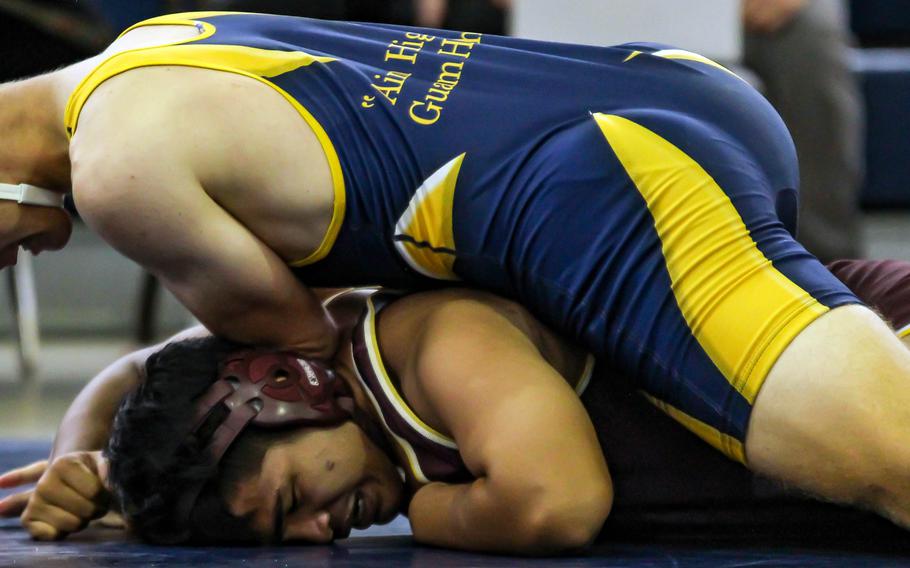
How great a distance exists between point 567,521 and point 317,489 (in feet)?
1.23

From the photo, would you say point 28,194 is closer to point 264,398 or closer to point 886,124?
point 264,398

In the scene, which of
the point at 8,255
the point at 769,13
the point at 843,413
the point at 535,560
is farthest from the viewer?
the point at 769,13

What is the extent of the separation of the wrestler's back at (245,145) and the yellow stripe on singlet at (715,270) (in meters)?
0.43

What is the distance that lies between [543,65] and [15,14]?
112 inches

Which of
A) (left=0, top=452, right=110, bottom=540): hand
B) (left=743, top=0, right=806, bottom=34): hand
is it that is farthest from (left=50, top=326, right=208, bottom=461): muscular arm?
(left=743, top=0, right=806, bottom=34): hand

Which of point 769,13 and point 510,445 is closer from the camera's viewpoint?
point 510,445

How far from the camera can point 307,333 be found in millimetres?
2127

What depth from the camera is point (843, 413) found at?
1.80 m

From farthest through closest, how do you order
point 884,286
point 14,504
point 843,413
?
point 14,504
point 884,286
point 843,413

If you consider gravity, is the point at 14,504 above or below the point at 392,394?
below

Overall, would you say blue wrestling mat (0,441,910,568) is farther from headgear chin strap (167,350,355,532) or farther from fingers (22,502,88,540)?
headgear chin strap (167,350,355,532)

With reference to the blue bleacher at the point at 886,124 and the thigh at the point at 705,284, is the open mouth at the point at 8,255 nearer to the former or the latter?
the thigh at the point at 705,284

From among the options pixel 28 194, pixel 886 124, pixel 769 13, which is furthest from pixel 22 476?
pixel 886 124

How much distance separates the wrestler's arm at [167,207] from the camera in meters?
1.94
